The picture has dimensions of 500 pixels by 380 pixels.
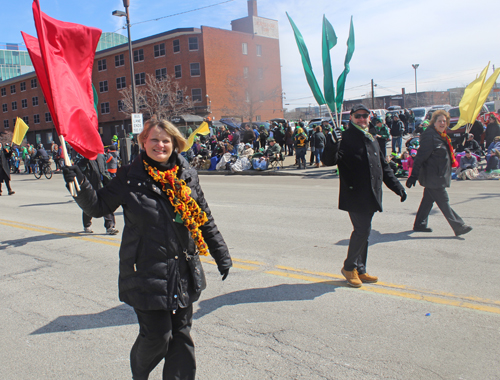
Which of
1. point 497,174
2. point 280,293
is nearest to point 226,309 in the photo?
point 280,293

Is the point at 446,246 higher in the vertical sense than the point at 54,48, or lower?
lower

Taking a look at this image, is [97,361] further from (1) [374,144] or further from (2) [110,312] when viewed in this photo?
(1) [374,144]

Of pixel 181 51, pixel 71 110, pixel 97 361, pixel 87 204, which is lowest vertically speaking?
pixel 97 361

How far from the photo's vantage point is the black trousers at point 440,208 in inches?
262

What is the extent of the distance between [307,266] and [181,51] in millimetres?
50545

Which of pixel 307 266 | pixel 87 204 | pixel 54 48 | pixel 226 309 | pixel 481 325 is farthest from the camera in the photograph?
pixel 307 266

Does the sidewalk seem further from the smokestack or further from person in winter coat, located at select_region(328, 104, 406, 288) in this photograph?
the smokestack

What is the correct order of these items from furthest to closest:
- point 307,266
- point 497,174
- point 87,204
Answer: point 497,174 < point 307,266 < point 87,204

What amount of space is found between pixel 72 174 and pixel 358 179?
303 cm

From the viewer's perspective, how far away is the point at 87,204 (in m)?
2.75

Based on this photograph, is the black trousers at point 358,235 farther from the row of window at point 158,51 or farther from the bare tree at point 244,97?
the row of window at point 158,51

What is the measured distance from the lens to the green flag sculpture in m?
6.04

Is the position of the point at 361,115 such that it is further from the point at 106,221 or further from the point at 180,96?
the point at 180,96

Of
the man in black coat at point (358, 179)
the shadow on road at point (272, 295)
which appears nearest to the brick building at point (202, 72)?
the man in black coat at point (358, 179)
